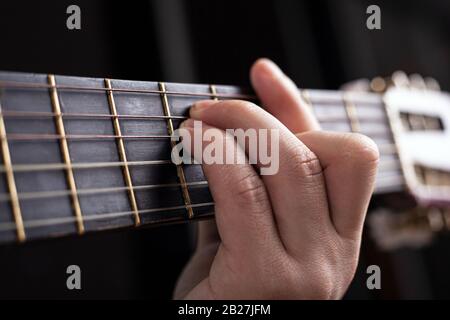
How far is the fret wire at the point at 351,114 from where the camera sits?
793 mm

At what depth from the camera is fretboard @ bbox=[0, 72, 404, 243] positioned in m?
0.40

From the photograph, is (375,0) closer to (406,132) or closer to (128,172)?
(406,132)

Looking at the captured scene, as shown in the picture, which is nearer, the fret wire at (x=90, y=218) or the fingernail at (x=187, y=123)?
the fret wire at (x=90, y=218)

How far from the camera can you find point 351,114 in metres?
0.80

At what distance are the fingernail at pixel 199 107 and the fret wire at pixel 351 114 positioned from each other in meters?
0.33

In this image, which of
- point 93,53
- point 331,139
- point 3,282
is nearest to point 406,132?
point 331,139

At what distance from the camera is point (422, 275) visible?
1.58 metres

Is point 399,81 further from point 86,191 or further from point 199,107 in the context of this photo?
point 86,191

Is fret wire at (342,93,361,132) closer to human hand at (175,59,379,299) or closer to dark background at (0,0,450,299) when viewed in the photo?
human hand at (175,59,379,299)

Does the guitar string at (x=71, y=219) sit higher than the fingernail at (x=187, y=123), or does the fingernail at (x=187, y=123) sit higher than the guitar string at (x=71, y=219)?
the fingernail at (x=187, y=123)

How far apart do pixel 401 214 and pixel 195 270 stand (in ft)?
2.05

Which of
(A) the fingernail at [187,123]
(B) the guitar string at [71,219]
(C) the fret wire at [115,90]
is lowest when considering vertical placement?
(B) the guitar string at [71,219]

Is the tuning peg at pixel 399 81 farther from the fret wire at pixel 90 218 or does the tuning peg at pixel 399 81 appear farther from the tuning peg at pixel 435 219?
the fret wire at pixel 90 218

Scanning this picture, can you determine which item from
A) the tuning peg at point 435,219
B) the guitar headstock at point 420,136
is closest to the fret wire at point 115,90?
the guitar headstock at point 420,136
